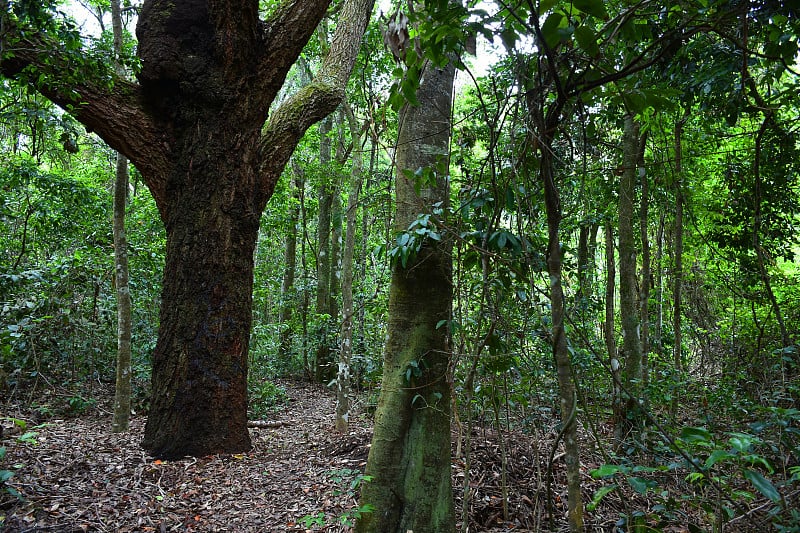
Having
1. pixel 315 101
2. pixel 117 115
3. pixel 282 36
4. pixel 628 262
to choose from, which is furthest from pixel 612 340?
pixel 117 115

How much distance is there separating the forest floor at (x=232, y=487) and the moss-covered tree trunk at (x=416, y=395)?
0.87ft

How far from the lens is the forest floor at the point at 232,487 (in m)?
3.45

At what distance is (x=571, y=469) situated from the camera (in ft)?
6.51

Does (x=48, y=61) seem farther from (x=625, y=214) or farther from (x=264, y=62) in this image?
(x=625, y=214)

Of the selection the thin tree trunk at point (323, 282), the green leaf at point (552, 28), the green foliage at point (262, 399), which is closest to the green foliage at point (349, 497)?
the green leaf at point (552, 28)

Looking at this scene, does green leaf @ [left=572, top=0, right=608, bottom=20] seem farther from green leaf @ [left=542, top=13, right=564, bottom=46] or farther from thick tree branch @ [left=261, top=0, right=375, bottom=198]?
thick tree branch @ [left=261, top=0, right=375, bottom=198]

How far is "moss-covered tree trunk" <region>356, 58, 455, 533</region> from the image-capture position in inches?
124

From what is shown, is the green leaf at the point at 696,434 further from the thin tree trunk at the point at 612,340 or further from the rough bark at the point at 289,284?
the rough bark at the point at 289,284

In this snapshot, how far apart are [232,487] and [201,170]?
3159mm

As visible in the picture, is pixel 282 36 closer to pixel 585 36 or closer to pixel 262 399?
pixel 585 36

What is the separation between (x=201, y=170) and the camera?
509 cm

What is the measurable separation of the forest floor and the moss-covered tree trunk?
265 millimetres

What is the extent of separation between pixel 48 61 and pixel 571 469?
4481mm

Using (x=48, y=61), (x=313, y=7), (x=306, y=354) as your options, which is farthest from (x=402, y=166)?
(x=306, y=354)
